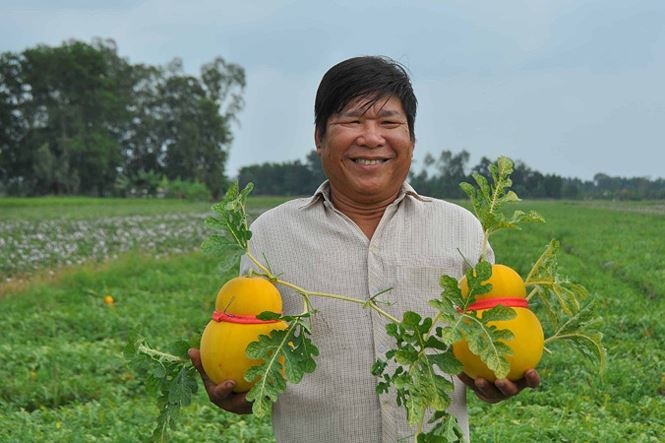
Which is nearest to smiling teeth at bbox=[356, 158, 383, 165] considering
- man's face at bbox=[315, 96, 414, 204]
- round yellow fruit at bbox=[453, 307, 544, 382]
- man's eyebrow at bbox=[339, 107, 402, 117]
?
man's face at bbox=[315, 96, 414, 204]

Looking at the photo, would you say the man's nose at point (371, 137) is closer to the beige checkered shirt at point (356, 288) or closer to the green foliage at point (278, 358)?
the beige checkered shirt at point (356, 288)

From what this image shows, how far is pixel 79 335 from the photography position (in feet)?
23.2

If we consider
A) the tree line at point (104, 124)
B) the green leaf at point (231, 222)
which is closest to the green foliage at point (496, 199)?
the green leaf at point (231, 222)

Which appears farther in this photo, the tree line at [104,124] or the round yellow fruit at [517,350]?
the tree line at [104,124]

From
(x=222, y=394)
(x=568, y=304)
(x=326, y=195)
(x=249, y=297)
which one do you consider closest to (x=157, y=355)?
(x=222, y=394)

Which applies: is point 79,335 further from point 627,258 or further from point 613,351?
point 627,258

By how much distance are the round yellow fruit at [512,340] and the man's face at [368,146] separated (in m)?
0.47

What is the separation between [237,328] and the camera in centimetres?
196

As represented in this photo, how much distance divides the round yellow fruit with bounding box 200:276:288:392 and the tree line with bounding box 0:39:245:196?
160 feet

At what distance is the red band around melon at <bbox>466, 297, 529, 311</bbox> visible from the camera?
6.07 ft

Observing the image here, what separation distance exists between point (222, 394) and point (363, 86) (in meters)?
0.94

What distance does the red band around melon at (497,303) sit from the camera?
1852 millimetres

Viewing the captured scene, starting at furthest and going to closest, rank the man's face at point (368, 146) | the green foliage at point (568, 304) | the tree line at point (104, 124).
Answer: the tree line at point (104, 124)
the man's face at point (368, 146)
the green foliage at point (568, 304)

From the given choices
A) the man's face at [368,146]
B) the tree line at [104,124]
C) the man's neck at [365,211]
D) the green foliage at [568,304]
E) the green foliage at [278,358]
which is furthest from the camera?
the tree line at [104,124]
